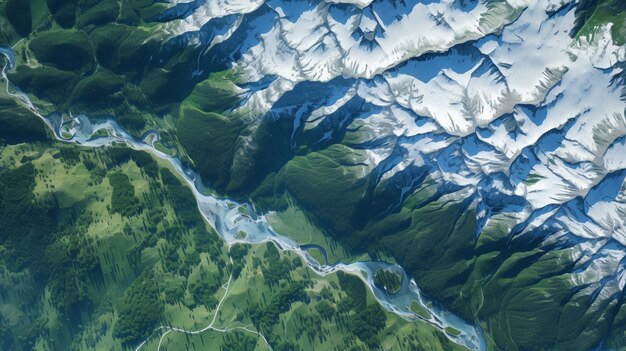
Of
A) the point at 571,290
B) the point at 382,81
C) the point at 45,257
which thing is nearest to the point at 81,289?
the point at 45,257

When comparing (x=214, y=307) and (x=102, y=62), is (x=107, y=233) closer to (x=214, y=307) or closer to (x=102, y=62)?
Result: (x=214, y=307)

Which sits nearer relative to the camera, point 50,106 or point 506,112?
point 506,112

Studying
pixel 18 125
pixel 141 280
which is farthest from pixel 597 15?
pixel 18 125

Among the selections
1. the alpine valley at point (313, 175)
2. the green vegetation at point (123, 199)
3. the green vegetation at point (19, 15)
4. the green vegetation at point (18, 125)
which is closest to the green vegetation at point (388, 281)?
the alpine valley at point (313, 175)

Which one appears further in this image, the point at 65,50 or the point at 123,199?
the point at 65,50

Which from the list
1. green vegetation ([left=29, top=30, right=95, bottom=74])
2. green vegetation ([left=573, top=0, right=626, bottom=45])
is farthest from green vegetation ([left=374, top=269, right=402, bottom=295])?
green vegetation ([left=29, top=30, right=95, bottom=74])

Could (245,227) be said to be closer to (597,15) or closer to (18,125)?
(18,125)

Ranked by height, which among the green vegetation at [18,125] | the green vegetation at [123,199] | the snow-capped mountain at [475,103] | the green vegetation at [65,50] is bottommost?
the green vegetation at [123,199]

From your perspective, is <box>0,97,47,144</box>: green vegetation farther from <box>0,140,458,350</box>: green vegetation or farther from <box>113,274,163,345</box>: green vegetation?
<box>113,274,163,345</box>: green vegetation

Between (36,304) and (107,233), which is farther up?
(107,233)

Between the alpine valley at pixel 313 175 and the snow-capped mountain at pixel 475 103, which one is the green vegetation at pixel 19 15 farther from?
the snow-capped mountain at pixel 475 103

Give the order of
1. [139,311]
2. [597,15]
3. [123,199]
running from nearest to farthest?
[597,15] < [139,311] < [123,199]
